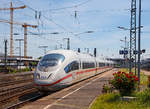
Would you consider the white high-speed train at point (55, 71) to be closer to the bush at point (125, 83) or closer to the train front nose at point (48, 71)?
the train front nose at point (48, 71)

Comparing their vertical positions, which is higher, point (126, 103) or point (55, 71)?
point (55, 71)

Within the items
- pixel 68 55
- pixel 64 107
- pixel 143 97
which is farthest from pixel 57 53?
pixel 143 97

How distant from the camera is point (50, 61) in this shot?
15.0 metres

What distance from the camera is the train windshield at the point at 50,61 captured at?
1443cm

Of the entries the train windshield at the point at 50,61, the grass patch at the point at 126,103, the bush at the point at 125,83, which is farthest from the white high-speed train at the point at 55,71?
the bush at the point at 125,83

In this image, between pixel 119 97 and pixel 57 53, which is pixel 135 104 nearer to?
pixel 119 97

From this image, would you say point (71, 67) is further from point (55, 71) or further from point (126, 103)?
point (126, 103)

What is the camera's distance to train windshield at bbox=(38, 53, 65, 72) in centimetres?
1443

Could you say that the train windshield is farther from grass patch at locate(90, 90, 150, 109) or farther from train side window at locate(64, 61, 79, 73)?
grass patch at locate(90, 90, 150, 109)

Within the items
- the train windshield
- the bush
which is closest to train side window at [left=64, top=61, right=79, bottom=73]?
the train windshield

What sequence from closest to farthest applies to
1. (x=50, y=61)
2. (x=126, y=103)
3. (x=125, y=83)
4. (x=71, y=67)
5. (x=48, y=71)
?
(x=126, y=103) < (x=125, y=83) < (x=48, y=71) < (x=50, y=61) < (x=71, y=67)

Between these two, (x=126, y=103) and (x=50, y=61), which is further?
(x=50, y=61)

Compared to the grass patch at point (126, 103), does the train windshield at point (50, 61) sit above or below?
above

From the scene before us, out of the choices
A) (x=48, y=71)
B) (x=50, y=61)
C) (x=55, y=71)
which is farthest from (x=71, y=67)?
(x=48, y=71)
